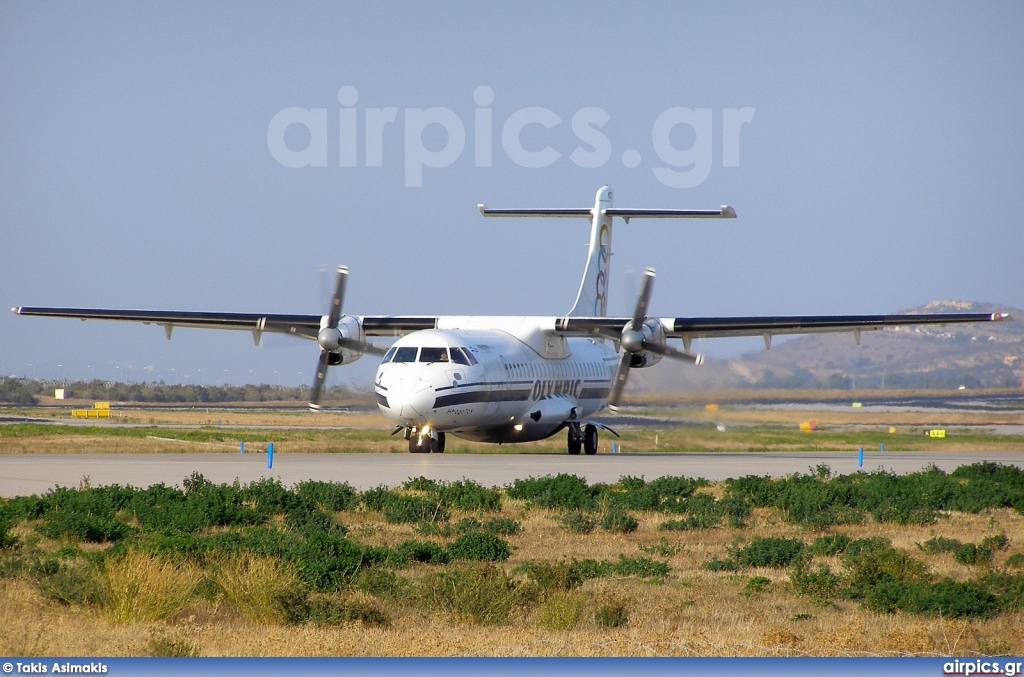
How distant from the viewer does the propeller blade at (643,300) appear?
1137 inches

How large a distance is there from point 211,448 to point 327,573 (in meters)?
25.0

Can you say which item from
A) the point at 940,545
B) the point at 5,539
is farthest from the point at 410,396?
the point at 940,545

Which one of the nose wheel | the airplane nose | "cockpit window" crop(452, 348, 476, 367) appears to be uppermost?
"cockpit window" crop(452, 348, 476, 367)

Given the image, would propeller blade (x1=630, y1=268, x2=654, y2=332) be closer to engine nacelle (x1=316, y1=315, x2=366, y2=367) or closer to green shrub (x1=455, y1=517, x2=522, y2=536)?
engine nacelle (x1=316, y1=315, x2=366, y2=367)

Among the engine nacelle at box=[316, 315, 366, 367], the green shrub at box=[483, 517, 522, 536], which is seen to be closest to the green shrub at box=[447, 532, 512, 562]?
the green shrub at box=[483, 517, 522, 536]

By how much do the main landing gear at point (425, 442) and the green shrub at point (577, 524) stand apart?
1335cm

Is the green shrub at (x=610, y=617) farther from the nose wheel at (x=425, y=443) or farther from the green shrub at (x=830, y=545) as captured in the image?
the nose wheel at (x=425, y=443)

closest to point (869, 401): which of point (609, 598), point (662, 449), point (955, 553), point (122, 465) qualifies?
point (662, 449)

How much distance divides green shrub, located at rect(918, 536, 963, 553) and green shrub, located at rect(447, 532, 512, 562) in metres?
4.95

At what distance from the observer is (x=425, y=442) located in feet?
96.3

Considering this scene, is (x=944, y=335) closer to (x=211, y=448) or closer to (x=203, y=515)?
(x=211, y=448)

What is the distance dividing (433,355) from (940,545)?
15665 mm

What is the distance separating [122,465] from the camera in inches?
962

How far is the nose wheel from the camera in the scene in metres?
29.3
